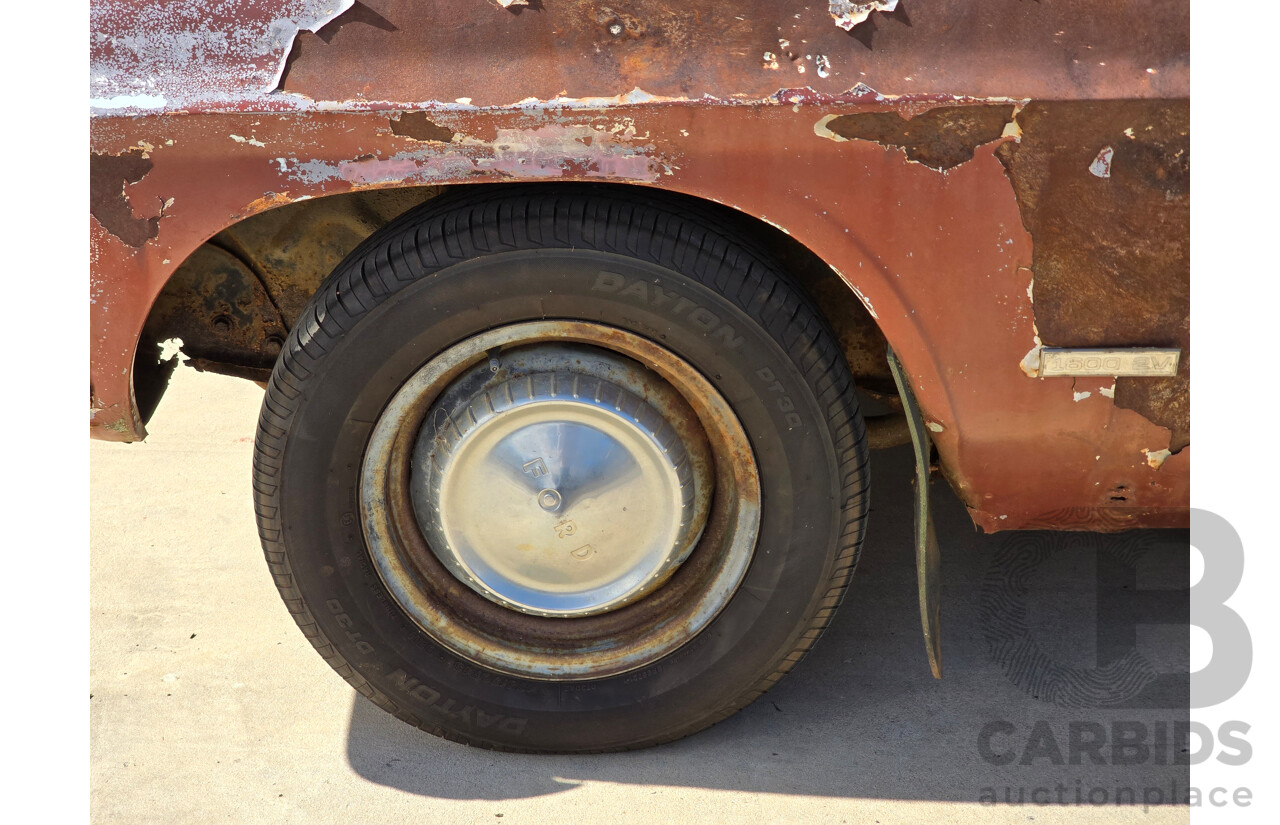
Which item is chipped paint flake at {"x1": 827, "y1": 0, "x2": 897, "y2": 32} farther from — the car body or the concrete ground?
the concrete ground

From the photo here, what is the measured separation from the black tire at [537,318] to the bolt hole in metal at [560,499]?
0.04 metres

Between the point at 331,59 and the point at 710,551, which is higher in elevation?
the point at 331,59

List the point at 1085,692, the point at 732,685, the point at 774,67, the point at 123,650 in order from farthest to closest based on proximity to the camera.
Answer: the point at 123,650
the point at 1085,692
the point at 732,685
the point at 774,67

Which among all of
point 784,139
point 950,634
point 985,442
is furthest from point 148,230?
point 950,634

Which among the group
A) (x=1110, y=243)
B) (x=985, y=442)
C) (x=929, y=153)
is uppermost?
(x=929, y=153)

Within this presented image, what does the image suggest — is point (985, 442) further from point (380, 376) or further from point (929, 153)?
point (380, 376)

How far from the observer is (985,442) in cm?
187

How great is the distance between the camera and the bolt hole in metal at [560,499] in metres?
1.95

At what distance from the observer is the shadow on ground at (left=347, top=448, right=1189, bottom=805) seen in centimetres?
204

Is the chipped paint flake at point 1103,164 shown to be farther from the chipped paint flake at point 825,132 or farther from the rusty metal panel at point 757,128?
the chipped paint flake at point 825,132

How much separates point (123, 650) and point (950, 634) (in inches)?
77.6

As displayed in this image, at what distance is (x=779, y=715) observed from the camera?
7.30 feet

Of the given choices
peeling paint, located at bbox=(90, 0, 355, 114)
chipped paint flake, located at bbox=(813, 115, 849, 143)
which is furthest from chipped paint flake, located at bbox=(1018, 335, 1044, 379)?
peeling paint, located at bbox=(90, 0, 355, 114)

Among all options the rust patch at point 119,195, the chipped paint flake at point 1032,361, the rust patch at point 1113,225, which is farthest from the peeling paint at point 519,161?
the chipped paint flake at point 1032,361
